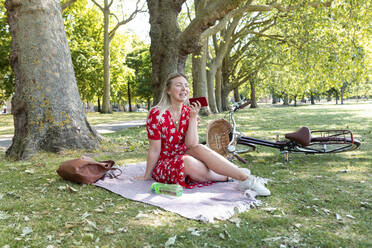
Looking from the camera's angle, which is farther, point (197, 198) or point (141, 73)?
point (141, 73)

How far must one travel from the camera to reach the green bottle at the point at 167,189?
393 centimetres

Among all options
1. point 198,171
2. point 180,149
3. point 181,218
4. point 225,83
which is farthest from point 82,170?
point 225,83

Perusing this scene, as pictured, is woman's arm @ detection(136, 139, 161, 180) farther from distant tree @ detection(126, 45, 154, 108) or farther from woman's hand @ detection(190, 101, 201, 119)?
distant tree @ detection(126, 45, 154, 108)

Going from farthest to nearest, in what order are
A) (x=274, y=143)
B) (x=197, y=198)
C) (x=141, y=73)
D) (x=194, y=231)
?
(x=141, y=73), (x=274, y=143), (x=197, y=198), (x=194, y=231)

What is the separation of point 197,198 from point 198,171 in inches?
22.0

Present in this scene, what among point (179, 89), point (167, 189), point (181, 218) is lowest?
point (181, 218)

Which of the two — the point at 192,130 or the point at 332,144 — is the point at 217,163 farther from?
the point at 332,144

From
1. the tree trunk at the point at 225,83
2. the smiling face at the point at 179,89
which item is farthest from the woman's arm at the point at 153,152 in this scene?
the tree trunk at the point at 225,83

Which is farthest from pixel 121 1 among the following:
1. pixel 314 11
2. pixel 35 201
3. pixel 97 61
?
pixel 35 201

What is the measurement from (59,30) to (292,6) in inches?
353

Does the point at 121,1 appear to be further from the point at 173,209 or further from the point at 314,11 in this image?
the point at 173,209

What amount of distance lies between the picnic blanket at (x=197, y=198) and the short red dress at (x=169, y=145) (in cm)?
22

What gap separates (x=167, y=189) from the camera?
13.2 feet

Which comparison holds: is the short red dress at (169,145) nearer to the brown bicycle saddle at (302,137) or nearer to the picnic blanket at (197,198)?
the picnic blanket at (197,198)
